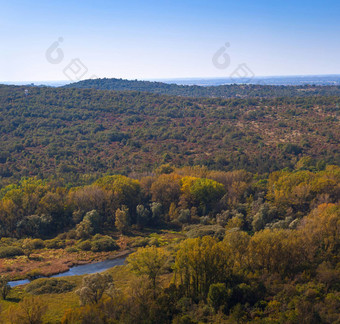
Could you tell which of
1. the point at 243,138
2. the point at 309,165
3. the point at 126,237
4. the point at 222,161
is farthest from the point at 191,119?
the point at 126,237

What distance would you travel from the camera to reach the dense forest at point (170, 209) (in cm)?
3797

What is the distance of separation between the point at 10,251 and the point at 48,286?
59.1ft

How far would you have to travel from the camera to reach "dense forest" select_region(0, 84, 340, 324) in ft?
125

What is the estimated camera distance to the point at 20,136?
129625 millimetres

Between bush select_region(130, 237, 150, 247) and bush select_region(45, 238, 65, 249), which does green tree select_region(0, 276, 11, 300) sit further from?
bush select_region(130, 237, 150, 247)

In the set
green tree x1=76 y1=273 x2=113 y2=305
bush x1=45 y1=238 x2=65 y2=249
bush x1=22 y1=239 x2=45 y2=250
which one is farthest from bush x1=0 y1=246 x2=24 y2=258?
green tree x1=76 y1=273 x2=113 y2=305

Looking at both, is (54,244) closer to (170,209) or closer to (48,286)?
(48,286)

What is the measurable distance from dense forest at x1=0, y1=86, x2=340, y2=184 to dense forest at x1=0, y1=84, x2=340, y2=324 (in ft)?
2.34

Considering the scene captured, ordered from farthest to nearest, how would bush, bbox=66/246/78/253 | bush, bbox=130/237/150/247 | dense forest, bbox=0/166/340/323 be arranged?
bush, bbox=130/237/150/247 < bush, bbox=66/246/78/253 < dense forest, bbox=0/166/340/323

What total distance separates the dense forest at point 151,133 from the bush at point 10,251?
1411 inches

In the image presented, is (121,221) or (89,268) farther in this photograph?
(121,221)

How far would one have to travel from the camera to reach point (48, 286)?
48844 millimetres

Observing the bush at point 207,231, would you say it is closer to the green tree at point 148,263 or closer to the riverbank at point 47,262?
the riverbank at point 47,262

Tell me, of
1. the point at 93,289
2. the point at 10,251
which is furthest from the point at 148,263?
the point at 10,251
